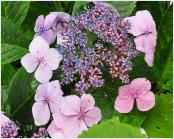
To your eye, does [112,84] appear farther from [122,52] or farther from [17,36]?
[17,36]

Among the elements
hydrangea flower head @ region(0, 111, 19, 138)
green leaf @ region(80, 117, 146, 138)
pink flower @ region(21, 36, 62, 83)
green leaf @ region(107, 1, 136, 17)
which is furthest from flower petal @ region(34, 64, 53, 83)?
green leaf @ region(80, 117, 146, 138)

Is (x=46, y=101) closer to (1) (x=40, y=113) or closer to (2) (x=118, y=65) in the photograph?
(1) (x=40, y=113)

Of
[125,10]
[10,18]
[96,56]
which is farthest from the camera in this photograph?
[10,18]

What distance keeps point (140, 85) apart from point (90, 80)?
111mm

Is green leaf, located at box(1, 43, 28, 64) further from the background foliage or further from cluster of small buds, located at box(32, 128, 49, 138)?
cluster of small buds, located at box(32, 128, 49, 138)

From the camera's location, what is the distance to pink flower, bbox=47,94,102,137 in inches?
39.2

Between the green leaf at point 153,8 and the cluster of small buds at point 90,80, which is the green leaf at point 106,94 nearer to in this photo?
the cluster of small buds at point 90,80

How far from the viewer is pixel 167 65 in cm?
105

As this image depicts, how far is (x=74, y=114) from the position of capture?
3.31 ft

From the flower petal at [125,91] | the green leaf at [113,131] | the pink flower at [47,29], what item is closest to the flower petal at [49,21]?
the pink flower at [47,29]

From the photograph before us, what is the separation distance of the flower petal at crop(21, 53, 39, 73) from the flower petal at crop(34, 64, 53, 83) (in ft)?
0.07

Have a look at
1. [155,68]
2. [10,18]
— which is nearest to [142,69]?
[155,68]

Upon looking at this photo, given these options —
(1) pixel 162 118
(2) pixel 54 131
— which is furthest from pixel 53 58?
(1) pixel 162 118

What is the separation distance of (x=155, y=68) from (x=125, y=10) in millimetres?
151
